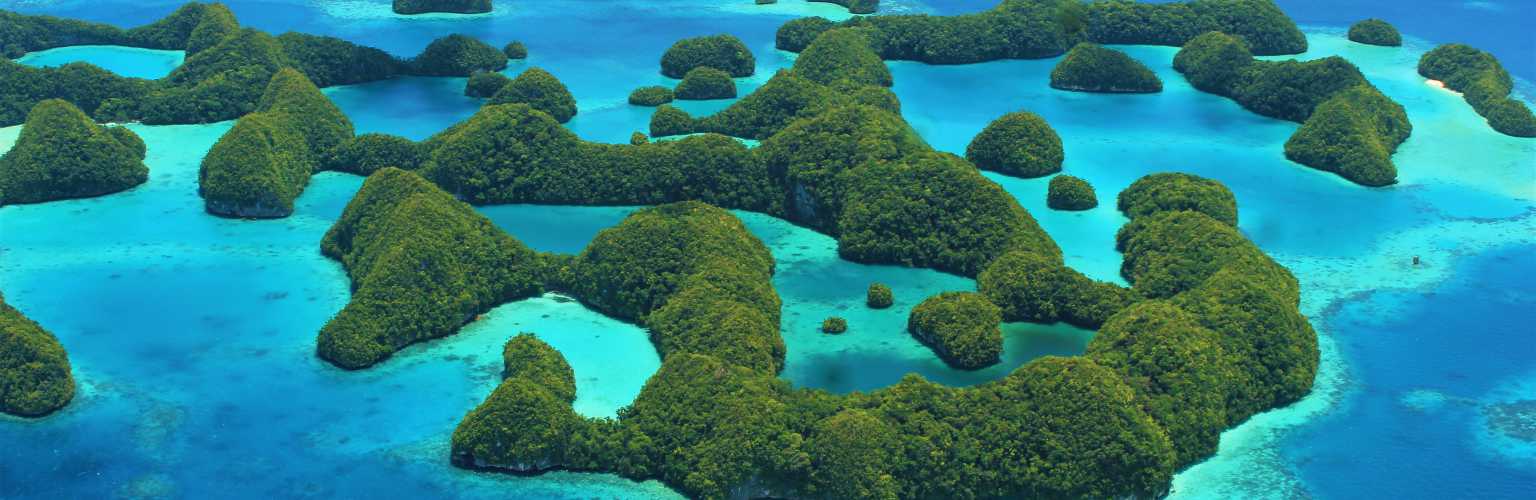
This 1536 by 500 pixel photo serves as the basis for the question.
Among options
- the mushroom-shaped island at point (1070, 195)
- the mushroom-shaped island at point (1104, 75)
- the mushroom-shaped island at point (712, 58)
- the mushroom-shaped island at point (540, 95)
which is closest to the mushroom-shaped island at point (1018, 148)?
the mushroom-shaped island at point (1070, 195)

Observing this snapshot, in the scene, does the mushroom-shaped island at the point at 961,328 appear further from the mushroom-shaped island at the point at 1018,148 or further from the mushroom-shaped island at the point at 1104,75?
the mushroom-shaped island at the point at 1104,75

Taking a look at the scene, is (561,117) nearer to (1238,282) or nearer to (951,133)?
(951,133)

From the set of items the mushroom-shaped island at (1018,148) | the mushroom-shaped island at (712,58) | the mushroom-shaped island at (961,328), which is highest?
the mushroom-shaped island at (961,328)

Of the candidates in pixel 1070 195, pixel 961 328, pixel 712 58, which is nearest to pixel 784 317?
pixel 961 328

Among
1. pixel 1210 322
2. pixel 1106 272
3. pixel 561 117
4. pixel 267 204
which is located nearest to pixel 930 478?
pixel 1210 322

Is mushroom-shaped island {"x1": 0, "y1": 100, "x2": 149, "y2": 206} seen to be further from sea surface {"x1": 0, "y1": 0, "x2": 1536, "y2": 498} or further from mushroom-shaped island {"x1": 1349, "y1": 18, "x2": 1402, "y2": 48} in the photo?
mushroom-shaped island {"x1": 1349, "y1": 18, "x2": 1402, "y2": 48}
